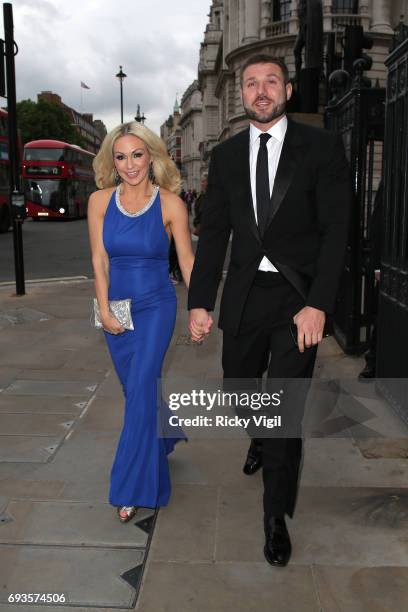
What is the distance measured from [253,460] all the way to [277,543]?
87 cm

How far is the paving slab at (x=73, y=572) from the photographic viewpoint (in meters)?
2.40

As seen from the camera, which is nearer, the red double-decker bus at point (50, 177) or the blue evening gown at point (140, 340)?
the blue evening gown at point (140, 340)

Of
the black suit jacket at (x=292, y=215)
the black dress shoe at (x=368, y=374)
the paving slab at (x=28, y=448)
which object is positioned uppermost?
the black suit jacket at (x=292, y=215)

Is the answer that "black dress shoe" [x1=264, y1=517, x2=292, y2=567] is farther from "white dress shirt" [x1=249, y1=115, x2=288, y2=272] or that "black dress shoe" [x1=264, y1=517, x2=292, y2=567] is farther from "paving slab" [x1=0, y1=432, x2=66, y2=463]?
"paving slab" [x1=0, y1=432, x2=66, y2=463]

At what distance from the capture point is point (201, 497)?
321 centimetres

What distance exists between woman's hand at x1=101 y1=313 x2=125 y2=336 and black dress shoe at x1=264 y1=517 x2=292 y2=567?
1.10 metres

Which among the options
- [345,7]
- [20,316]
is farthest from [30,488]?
[345,7]

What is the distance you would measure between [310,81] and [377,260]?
7.58 feet

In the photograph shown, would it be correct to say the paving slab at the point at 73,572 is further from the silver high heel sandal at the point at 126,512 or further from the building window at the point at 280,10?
the building window at the point at 280,10

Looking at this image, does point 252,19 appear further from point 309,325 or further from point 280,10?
point 309,325

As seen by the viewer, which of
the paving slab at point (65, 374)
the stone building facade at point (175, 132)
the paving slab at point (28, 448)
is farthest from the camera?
the stone building facade at point (175, 132)

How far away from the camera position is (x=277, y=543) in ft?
8.57

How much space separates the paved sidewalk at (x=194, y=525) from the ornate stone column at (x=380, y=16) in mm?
34474

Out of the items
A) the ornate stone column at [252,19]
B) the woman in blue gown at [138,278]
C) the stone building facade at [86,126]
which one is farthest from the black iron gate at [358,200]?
the stone building facade at [86,126]
